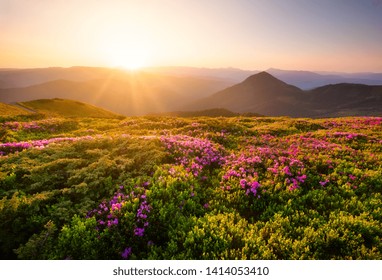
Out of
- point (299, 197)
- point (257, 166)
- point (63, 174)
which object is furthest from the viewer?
point (257, 166)

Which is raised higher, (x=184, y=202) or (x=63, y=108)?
(x=63, y=108)

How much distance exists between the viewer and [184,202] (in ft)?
28.1

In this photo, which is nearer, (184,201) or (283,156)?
(184,201)

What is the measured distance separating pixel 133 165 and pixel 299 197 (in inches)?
262

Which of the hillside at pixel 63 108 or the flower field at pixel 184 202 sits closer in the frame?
the flower field at pixel 184 202

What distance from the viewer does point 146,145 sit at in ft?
40.8

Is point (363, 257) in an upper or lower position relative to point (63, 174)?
lower

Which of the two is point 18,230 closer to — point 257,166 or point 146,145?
point 146,145

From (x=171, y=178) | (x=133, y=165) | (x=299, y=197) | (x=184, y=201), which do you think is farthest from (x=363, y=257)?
(x=133, y=165)

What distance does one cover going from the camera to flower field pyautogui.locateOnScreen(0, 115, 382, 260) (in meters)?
6.92

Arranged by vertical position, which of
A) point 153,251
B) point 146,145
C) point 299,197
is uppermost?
point 146,145

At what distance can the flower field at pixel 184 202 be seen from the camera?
6.92 m

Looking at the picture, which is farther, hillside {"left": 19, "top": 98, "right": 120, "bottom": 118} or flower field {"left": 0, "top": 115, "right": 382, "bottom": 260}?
hillside {"left": 19, "top": 98, "right": 120, "bottom": 118}

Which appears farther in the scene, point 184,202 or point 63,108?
point 63,108
